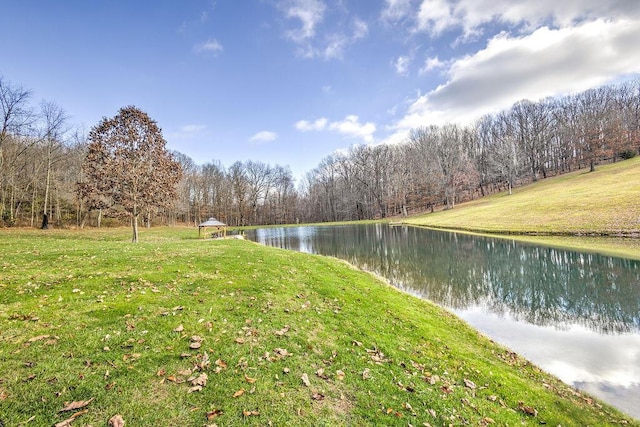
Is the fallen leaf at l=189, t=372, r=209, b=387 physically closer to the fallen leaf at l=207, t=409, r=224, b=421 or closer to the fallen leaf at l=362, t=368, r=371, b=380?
the fallen leaf at l=207, t=409, r=224, b=421

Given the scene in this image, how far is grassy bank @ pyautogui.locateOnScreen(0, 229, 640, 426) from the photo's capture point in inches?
167

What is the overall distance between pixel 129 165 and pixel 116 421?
73.9ft

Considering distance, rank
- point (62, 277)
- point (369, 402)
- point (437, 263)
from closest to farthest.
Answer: point (369, 402), point (62, 277), point (437, 263)

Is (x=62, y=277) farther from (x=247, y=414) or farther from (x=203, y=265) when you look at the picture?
(x=247, y=414)

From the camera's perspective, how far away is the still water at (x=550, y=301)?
25.6 feet

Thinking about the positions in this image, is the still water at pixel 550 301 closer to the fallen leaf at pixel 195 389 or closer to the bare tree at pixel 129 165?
the fallen leaf at pixel 195 389

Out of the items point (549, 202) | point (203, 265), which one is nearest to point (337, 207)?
point (549, 202)

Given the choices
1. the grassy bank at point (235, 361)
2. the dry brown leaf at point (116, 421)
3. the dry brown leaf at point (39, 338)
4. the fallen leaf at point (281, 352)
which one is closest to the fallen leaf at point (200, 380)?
the grassy bank at point (235, 361)

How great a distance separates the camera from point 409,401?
5.12m

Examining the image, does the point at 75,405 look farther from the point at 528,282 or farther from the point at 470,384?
the point at 528,282

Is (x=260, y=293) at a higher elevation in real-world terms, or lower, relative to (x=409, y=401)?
higher

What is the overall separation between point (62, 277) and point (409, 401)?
9763 millimetres

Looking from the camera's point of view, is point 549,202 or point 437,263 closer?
Answer: point 437,263

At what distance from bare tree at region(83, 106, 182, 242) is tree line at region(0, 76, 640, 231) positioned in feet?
92.4
